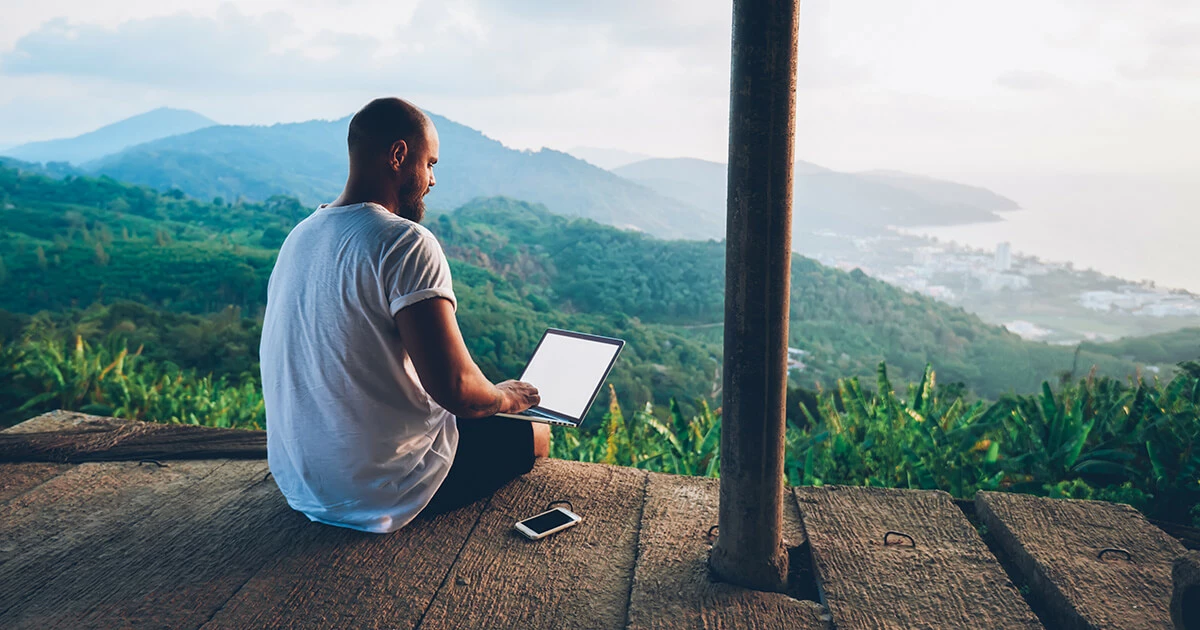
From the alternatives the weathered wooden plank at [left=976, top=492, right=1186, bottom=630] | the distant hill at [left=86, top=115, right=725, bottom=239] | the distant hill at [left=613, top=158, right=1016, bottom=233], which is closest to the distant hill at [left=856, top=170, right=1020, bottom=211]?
the distant hill at [left=613, top=158, right=1016, bottom=233]

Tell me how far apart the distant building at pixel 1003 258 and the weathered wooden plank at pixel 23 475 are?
73.8 ft

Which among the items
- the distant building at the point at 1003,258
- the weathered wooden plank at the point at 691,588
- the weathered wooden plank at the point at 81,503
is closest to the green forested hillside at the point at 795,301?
the distant building at the point at 1003,258

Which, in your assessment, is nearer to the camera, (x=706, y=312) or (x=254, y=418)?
(x=254, y=418)

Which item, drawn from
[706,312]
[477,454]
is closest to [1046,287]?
[706,312]

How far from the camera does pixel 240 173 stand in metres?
27.7

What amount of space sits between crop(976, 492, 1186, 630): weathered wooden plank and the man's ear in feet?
6.36

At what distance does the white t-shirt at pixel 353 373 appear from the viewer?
1827 millimetres

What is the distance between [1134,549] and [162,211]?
20.6 m

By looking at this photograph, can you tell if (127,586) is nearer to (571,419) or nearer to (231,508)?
(231,508)

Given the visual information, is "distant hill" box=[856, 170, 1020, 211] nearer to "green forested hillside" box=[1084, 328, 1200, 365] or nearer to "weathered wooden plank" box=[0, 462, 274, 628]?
"green forested hillside" box=[1084, 328, 1200, 365]

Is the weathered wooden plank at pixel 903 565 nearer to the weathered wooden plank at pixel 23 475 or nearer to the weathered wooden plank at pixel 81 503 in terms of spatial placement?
the weathered wooden plank at pixel 81 503

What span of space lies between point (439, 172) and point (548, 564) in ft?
79.9

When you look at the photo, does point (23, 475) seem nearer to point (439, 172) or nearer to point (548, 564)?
point (548, 564)

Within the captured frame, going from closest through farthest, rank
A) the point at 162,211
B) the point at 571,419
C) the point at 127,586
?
the point at 127,586
the point at 571,419
the point at 162,211
